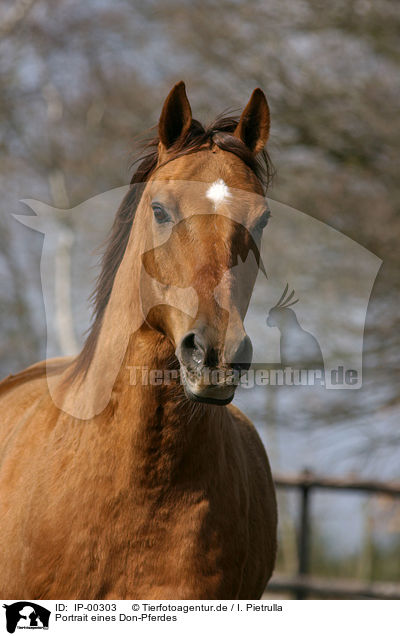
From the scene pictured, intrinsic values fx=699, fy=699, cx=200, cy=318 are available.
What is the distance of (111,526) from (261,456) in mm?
1681

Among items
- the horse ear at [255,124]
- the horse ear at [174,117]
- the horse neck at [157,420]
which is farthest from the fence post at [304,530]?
the horse ear at [174,117]

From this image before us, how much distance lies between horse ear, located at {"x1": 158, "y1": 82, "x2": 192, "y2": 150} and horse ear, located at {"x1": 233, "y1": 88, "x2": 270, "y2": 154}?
0.24m

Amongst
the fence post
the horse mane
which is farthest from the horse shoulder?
the fence post

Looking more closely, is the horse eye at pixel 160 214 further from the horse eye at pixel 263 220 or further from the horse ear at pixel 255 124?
the horse ear at pixel 255 124

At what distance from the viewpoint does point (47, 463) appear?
2.85 metres

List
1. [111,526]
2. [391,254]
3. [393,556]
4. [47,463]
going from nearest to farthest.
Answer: [111,526]
[47,463]
[391,254]
[393,556]

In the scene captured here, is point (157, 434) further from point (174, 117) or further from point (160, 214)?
point (174, 117)

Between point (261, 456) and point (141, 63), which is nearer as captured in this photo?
point (261, 456)

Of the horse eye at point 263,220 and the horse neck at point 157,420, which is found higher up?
the horse eye at point 263,220

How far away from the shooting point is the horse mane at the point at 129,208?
285cm

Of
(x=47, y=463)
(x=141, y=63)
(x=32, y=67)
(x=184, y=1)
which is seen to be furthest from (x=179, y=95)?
(x=32, y=67)

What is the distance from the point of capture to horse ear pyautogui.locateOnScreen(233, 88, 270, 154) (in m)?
2.91
